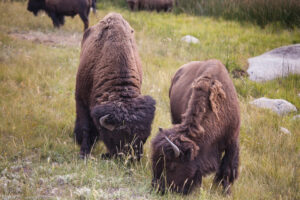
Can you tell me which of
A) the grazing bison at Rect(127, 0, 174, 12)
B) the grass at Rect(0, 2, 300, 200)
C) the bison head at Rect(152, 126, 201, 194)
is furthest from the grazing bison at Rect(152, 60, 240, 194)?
the grazing bison at Rect(127, 0, 174, 12)

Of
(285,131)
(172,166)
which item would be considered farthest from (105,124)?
(285,131)

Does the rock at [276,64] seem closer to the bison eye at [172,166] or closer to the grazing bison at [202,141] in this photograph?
the grazing bison at [202,141]

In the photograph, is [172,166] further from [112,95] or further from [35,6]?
[35,6]

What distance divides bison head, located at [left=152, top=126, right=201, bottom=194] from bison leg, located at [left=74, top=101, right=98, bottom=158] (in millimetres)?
1556

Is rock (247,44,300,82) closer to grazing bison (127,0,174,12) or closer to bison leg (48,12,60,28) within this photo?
bison leg (48,12,60,28)

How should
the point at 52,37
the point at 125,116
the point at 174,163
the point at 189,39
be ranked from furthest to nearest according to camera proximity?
the point at 52,37 → the point at 189,39 → the point at 125,116 → the point at 174,163

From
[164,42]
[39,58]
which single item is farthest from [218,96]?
[164,42]

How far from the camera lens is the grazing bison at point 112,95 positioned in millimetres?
4071

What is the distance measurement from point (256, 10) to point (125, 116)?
9.70m

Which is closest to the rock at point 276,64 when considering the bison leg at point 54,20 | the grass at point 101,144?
the grass at point 101,144

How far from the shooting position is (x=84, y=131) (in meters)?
4.90

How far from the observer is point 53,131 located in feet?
17.9

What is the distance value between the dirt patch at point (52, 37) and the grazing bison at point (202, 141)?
7.27m

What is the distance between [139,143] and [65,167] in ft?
3.19
